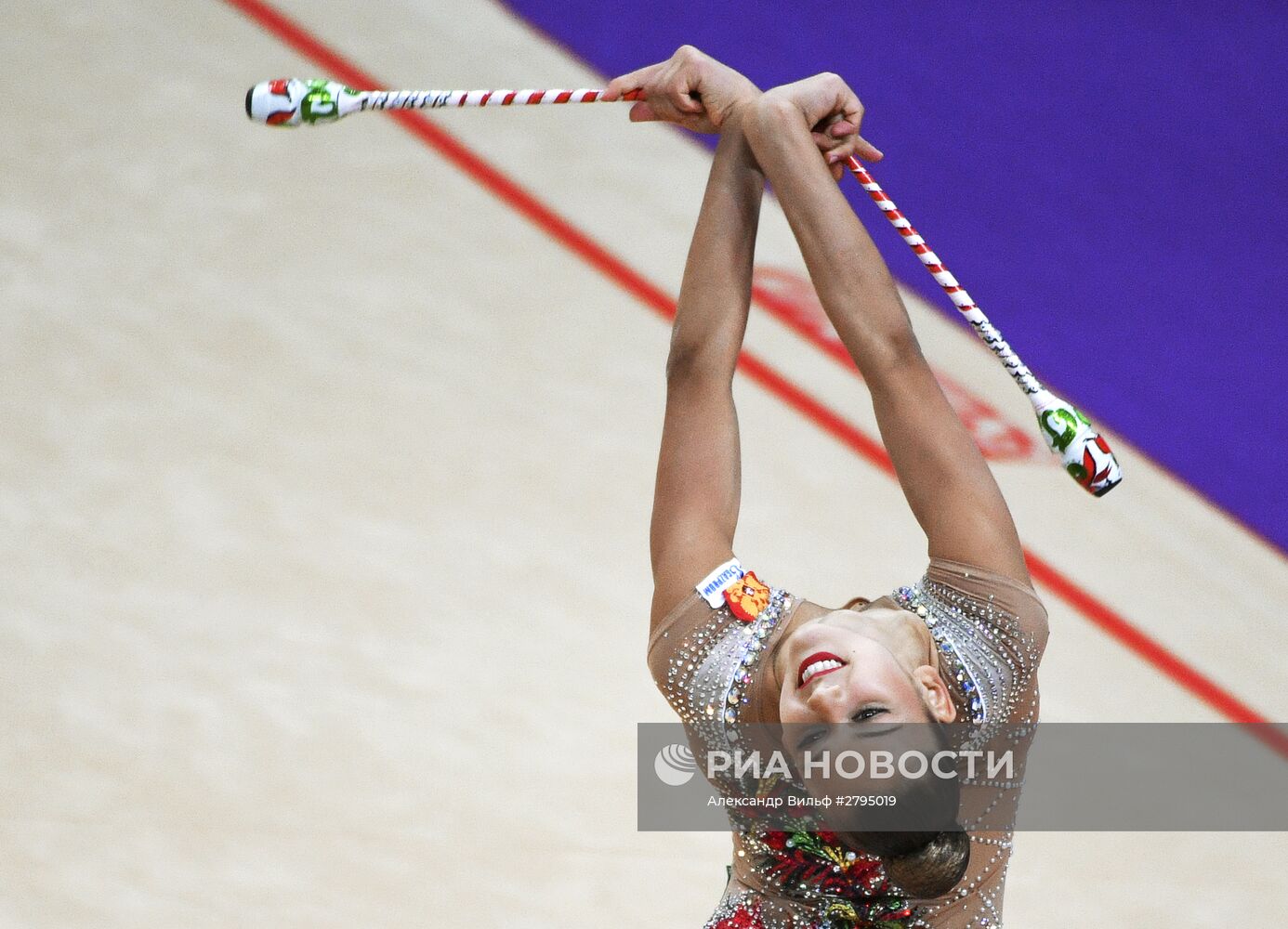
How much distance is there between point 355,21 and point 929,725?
138 inches

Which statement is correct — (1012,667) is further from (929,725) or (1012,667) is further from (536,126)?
(536,126)

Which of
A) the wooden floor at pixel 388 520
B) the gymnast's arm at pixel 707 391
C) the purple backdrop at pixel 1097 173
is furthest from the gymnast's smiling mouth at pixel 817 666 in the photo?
the purple backdrop at pixel 1097 173

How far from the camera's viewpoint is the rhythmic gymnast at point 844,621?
172 centimetres

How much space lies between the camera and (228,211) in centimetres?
407

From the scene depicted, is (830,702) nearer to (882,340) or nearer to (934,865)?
(934,865)

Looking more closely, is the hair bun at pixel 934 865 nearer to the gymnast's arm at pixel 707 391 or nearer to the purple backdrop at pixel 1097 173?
the gymnast's arm at pixel 707 391

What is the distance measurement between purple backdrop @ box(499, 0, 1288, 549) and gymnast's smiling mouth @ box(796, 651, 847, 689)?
231 cm

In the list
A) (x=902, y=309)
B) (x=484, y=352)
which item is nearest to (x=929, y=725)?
(x=902, y=309)

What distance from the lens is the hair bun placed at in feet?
5.46

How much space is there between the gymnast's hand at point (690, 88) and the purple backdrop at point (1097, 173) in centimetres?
203

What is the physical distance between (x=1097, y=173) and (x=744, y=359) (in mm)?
1315

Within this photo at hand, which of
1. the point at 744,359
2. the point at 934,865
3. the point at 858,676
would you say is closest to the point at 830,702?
the point at 858,676

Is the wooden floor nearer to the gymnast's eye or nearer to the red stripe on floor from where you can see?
the red stripe on floor

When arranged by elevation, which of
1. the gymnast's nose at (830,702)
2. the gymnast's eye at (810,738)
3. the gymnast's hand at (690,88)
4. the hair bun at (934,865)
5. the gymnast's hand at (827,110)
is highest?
the gymnast's hand at (690,88)
